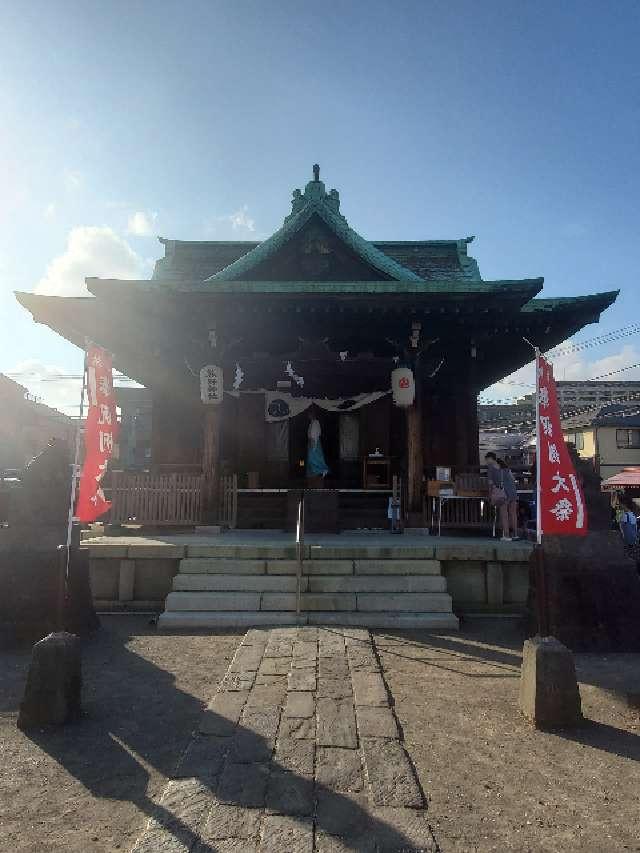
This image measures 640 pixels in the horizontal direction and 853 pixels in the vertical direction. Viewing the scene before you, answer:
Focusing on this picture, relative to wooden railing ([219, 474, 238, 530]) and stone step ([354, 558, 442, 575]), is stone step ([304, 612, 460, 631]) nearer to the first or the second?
stone step ([354, 558, 442, 575])

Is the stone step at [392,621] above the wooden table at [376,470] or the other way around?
the other way around

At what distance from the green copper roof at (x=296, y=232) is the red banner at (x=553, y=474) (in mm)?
6955

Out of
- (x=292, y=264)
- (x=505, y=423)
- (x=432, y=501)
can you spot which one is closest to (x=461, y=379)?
(x=432, y=501)

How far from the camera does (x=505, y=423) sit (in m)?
46.9

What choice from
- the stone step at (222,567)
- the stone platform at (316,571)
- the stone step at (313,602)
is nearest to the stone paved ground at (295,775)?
the stone step at (313,602)

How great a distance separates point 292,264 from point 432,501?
7.22 m

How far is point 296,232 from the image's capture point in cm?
1267

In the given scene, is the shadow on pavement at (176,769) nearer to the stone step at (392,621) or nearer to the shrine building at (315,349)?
the stone step at (392,621)

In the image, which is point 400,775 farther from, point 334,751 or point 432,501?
point 432,501

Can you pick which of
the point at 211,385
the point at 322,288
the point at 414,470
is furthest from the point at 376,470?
the point at 322,288

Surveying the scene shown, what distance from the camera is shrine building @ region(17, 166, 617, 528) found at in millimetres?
9836

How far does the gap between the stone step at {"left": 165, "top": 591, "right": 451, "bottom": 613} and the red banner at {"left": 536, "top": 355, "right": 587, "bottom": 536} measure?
8.14 feet

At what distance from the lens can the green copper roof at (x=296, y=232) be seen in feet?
39.4

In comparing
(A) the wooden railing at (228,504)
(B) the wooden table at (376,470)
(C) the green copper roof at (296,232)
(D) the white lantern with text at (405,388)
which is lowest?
(A) the wooden railing at (228,504)
